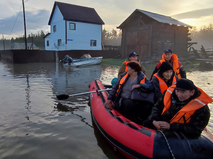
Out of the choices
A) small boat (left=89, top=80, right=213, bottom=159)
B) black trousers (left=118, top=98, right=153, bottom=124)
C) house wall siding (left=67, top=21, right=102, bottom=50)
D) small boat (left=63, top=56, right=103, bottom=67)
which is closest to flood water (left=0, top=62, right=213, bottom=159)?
small boat (left=89, top=80, right=213, bottom=159)

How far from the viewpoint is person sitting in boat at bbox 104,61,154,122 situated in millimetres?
3611

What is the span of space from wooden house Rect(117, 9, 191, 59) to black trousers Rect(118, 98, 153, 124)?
1596cm

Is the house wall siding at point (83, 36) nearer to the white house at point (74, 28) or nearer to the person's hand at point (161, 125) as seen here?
the white house at point (74, 28)

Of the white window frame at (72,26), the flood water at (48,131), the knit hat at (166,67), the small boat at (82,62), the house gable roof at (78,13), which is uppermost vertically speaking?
the house gable roof at (78,13)

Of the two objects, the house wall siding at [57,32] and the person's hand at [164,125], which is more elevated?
the house wall siding at [57,32]

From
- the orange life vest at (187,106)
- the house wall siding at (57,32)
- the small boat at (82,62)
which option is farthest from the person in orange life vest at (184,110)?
the house wall siding at (57,32)

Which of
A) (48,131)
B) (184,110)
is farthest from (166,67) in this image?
(48,131)

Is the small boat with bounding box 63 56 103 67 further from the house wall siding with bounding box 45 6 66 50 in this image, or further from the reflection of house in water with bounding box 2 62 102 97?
the house wall siding with bounding box 45 6 66 50

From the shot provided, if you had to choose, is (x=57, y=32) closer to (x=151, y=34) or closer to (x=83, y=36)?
(x=83, y=36)

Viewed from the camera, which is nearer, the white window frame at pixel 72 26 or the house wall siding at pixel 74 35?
the house wall siding at pixel 74 35

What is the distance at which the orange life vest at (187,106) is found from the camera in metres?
2.39

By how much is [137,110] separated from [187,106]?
1.30m

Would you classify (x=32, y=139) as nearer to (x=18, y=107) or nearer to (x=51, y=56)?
(x=18, y=107)

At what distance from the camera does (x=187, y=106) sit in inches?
97.7
